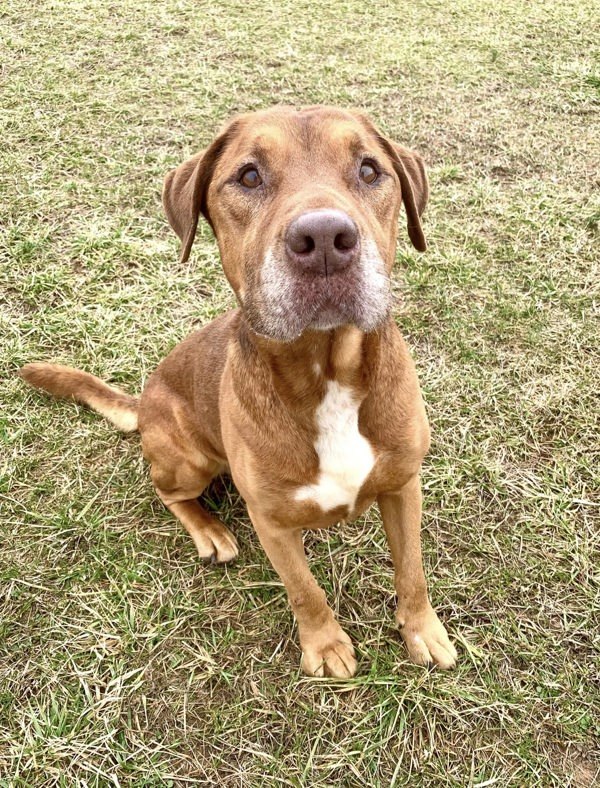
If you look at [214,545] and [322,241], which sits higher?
[322,241]

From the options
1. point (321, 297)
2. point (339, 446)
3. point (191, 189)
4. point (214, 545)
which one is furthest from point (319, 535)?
point (191, 189)

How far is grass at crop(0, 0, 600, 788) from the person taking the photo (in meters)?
3.15

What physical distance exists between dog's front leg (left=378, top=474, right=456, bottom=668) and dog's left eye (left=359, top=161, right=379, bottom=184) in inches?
55.0

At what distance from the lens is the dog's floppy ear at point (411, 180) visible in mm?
2928

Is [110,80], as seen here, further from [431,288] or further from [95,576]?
[95,576]

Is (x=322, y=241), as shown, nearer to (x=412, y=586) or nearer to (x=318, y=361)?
(x=318, y=361)

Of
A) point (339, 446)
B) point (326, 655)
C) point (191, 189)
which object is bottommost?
point (326, 655)

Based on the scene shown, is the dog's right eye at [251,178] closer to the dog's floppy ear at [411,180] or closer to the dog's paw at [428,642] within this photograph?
the dog's floppy ear at [411,180]

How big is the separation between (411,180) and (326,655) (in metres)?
2.39

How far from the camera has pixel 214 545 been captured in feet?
12.6

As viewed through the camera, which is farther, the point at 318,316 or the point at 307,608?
the point at 307,608

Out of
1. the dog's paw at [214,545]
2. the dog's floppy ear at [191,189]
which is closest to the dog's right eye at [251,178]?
the dog's floppy ear at [191,189]

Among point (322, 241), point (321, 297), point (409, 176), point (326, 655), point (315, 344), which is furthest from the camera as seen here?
point (326, 655)

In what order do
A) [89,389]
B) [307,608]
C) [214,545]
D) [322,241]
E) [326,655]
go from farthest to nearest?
[89,389] → [214,545] → [326,655] → [307,608] → [322,241]
